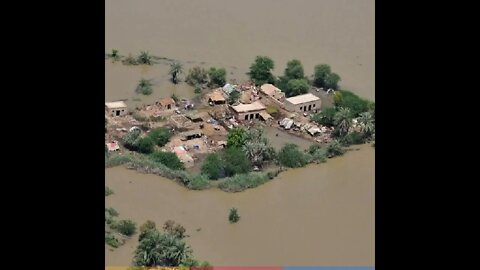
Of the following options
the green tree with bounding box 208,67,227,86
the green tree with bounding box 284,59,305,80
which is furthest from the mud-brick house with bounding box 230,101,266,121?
the green tree with bounding box 284,59,305,80

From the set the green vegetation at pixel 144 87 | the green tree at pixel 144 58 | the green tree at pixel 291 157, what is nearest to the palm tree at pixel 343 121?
the green tree at pixel 291 157

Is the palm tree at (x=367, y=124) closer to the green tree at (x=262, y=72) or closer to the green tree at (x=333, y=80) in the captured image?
the green tree at (x=333, y=80)

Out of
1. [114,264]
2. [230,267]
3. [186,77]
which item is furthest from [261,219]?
[186,77]

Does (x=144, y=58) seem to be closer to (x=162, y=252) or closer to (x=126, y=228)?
(x=126, y=228)

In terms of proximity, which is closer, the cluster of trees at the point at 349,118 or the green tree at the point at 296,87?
the cluster of trees at the point at 349,118

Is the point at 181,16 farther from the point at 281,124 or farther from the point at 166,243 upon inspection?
the point at 166,243
